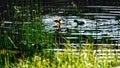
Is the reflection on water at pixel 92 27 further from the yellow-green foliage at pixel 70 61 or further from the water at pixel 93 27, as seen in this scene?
the yellow-green foliage at pixel 70 61

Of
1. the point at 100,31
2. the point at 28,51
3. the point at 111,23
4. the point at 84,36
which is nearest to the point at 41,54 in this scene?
the point at 28,51

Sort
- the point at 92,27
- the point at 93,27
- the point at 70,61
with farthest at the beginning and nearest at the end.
→ the point at 93,27 < the point at 92,27 < the point at 70,61

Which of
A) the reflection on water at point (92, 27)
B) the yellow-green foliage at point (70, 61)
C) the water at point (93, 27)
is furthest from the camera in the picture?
the reflection on water at point (92, 27)

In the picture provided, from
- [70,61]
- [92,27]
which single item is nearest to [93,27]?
[92,27]

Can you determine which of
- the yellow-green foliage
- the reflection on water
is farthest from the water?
the yellow-green foliage

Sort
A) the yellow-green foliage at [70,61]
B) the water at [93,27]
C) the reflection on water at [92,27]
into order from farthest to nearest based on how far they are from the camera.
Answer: the reflection on water at [92,27]
the water at [93,27]
the yellow-green foliage at [70,61]

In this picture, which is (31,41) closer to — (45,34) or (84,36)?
(45,34)

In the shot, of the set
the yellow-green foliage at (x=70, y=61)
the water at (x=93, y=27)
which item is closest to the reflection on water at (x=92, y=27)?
the water at (x=93, y=27)

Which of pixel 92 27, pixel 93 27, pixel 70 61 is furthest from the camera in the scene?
pixel 93 27

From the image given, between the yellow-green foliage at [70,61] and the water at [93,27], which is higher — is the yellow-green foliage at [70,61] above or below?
above

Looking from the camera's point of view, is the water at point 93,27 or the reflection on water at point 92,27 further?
the reflection on water at point 92,27

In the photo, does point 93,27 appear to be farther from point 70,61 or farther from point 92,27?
point 70,61

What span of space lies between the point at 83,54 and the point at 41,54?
4.97ft

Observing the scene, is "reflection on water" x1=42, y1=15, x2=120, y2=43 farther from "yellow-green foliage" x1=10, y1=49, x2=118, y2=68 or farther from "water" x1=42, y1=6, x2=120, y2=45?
"yellow-green foliage" x1=10, y1=49, x2=118, y2=68
